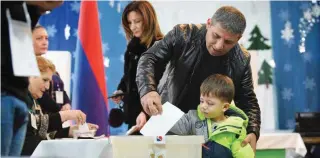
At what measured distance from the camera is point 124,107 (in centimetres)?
333

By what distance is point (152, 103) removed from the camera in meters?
2.41

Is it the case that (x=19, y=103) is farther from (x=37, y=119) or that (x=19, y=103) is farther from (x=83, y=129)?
(x=83, y=129)

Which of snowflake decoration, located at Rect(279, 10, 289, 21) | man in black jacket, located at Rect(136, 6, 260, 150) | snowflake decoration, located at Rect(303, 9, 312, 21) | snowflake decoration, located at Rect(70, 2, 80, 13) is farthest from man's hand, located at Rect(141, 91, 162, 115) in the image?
snowflake decoration, located at Rect(303, 9, 312, 21)

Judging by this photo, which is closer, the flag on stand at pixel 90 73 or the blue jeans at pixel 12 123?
the blue jeans at pixel 12 123

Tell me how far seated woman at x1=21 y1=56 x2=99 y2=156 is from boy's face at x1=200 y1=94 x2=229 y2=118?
0.78 metres

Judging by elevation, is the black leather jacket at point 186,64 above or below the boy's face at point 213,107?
above

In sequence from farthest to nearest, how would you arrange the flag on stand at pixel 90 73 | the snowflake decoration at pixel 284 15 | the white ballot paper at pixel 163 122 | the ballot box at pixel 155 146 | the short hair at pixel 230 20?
the snowflake decoration at pixel 284 15, the flag on stand at pixel 90 73, the short hair at pixel 230 20, the white ballot paper at pixel 163 122, the ballot box at pixel 155 146

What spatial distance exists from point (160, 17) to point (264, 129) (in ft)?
5.32

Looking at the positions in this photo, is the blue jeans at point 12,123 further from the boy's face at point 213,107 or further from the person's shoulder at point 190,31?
the person's shoulder at point 190,31

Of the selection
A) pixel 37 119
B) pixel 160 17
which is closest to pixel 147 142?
pixel 37 119

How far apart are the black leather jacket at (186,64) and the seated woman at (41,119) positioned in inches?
20.2

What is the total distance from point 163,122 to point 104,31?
7.68 ft

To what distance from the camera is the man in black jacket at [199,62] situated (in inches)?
105

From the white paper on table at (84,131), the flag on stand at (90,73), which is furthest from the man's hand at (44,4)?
the flag on stand at (90,73)
